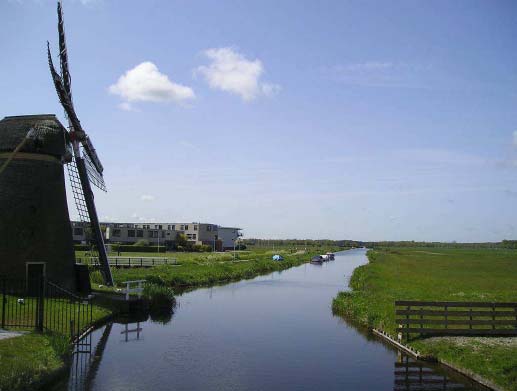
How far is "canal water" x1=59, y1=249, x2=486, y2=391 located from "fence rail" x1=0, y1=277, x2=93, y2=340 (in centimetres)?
104

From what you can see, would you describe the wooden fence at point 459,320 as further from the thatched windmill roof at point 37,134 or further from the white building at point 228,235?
the white building at point 228,235

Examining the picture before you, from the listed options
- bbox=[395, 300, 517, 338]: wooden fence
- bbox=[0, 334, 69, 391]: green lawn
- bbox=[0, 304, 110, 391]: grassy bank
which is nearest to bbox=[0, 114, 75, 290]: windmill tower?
bbox=[0, 304, 110, 391]: grassy bank

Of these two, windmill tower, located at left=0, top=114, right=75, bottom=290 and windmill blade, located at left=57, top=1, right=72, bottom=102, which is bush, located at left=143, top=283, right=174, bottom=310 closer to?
windmill tower, located at left=0, top=114, right=75, bottom=290

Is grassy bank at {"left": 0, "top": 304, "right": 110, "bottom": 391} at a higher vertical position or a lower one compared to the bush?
higher

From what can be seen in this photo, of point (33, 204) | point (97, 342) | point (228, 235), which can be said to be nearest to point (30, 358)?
point (97, 342)

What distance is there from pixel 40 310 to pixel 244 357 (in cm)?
748

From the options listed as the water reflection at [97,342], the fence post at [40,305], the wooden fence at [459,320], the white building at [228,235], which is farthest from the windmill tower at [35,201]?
the white building at [228,235]

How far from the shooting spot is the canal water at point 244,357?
50.9 feet

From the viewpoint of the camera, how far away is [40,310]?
54.5 ft

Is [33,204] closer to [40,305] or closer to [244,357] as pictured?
[40,305]

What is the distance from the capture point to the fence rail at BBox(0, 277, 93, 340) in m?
16.9

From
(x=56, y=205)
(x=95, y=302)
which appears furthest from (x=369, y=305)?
(x=56, y=205)

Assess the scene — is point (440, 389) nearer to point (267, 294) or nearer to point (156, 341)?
point (156, 341)

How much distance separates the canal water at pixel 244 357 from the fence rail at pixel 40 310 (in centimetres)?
104
